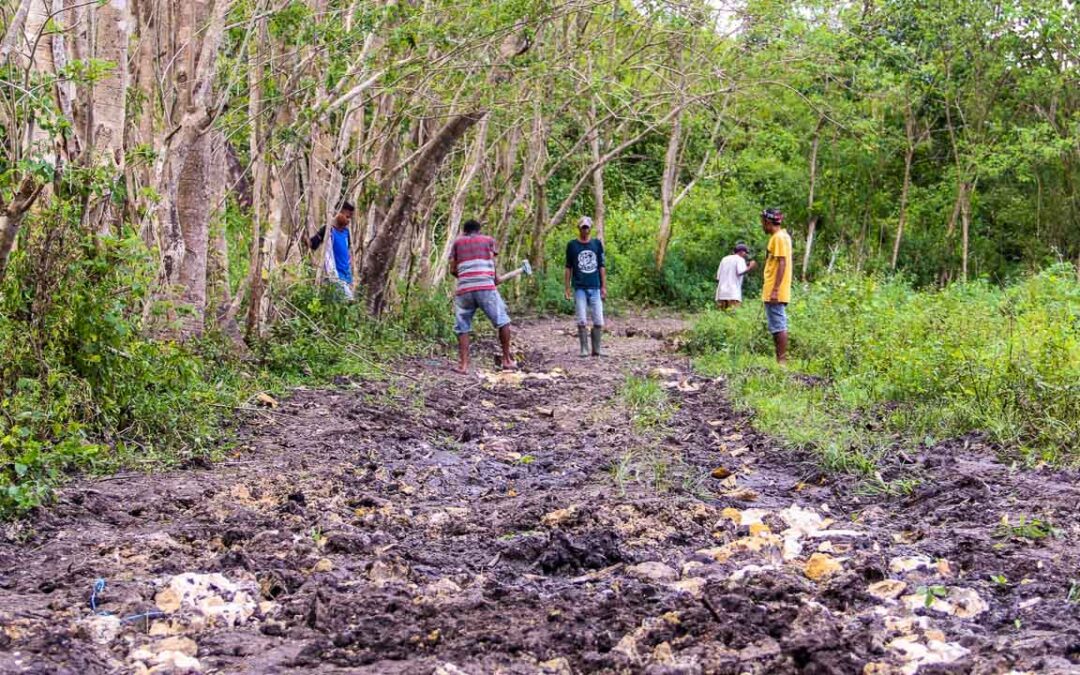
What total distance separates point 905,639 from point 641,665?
0.88 metres

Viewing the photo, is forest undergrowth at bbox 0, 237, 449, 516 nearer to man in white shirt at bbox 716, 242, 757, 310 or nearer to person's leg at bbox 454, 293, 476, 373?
person's leg at bbox 454, 293, 476, 373

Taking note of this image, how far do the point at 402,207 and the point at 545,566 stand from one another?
310 inches

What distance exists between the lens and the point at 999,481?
217 inches

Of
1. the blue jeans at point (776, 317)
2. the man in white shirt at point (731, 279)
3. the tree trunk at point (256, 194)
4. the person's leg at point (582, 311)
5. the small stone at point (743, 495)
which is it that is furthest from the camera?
A: the man in white shirt at point (731, 279)

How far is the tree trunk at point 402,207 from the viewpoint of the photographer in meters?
11.6

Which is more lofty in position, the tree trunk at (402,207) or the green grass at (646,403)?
the tree trunk at (402,207)

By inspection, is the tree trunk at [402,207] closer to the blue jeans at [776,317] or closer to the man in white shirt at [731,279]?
the blue jeans at [776,317]

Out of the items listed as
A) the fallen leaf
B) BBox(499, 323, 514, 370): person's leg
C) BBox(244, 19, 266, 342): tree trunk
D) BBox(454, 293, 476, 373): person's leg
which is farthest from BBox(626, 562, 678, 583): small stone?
BBox(499, 323, 514, 370): person's leg

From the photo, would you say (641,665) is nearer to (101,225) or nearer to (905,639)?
(905,639)

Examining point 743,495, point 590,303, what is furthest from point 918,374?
point 590,303

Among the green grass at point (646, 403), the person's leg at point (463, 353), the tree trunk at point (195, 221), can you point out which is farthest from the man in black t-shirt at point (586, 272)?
the tree trunk at point (195, 221)

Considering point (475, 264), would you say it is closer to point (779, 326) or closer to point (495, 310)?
point (495, 310)

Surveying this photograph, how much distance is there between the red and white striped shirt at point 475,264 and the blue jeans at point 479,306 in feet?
0.19

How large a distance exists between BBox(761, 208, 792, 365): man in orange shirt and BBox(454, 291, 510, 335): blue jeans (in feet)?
8.24
